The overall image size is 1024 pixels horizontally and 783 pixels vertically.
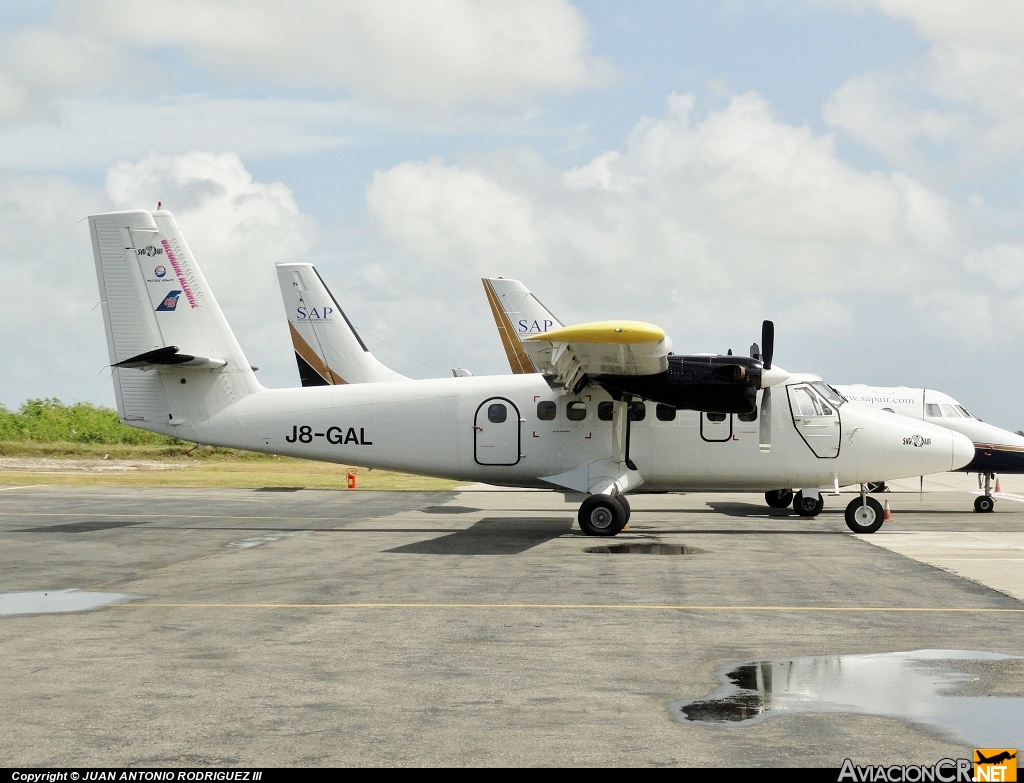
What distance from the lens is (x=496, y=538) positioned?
1981cm

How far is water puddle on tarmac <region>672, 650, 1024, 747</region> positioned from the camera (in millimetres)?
6992

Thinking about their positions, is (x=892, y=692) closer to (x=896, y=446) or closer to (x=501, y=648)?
(x=501, y=648)

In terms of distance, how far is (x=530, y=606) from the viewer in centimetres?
1205

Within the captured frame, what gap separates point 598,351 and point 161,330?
871 centimetres

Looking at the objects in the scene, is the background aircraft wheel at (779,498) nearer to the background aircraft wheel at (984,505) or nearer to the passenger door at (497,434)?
the background aircraft wheel at (984,505)

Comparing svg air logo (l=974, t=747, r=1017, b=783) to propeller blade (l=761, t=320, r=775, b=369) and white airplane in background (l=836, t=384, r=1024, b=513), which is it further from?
white airplane in background (l=836, t=384, r=1024, b=513)

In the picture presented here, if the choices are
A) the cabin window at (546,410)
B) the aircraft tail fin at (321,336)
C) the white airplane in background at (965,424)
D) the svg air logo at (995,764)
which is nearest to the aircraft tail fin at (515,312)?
the aircraft tail fin at (321,336)

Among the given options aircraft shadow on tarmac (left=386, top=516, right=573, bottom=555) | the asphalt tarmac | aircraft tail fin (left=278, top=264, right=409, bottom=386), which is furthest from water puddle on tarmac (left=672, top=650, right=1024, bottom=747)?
aircraft tail fin (left=278, top=264, right=409, bottom=386)

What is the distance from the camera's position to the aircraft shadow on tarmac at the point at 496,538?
Answer: 17.7m

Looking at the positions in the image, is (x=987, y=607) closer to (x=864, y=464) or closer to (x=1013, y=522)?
(x=864, y=464)

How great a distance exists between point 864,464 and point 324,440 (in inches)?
410

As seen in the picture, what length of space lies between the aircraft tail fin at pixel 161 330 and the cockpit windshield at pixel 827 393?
35.9ft

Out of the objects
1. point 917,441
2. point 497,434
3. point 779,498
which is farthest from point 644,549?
point 779,498

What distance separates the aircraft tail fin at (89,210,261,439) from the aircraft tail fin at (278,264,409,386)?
1244cm
